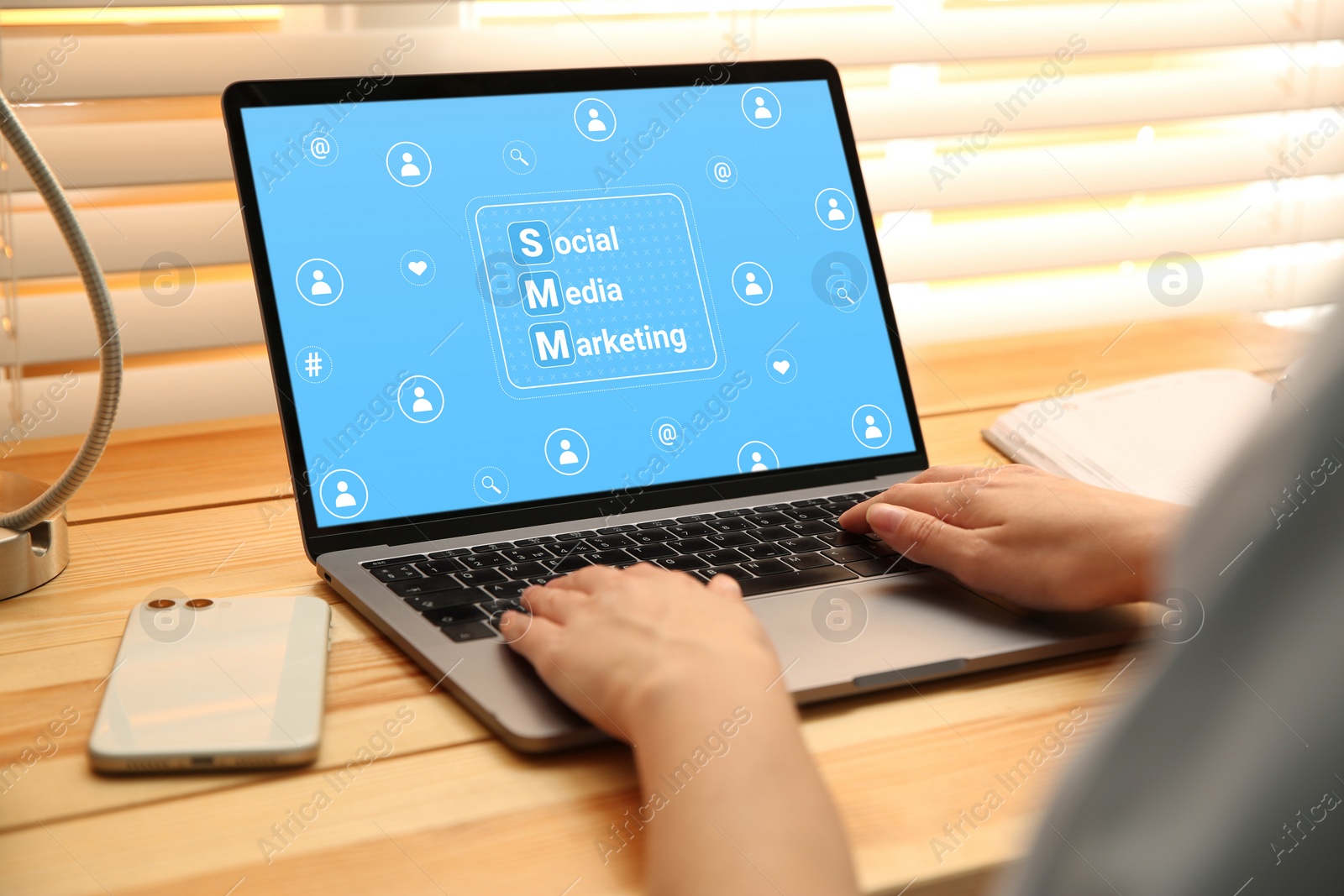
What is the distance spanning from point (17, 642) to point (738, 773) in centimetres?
49

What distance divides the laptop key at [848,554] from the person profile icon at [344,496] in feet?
1.13

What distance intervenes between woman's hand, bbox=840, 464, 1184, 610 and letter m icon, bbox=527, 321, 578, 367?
28cm

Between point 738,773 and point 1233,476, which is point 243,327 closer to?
point 738,773

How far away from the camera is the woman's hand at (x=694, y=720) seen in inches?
17.3

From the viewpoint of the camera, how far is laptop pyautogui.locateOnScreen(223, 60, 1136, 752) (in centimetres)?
79

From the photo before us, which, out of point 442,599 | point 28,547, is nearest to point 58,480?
point 28,547

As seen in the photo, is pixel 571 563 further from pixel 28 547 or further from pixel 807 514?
pixel 28 547

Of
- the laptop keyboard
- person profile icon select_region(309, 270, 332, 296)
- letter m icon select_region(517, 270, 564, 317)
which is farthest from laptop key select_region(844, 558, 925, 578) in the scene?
person profile icon select_region(309, 270, 332, 296)

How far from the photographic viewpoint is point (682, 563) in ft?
2.48

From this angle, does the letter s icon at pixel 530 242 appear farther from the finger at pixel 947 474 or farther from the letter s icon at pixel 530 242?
the finger at pixel 947 474

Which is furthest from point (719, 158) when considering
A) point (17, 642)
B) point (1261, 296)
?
point (1261, 296)

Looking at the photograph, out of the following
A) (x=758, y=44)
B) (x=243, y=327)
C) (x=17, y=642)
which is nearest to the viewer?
(x=17, y=642)

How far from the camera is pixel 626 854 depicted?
0.49 metres

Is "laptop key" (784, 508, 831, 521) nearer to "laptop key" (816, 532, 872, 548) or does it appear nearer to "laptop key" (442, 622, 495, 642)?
"laptop key" (816, 532, 872, 548)
